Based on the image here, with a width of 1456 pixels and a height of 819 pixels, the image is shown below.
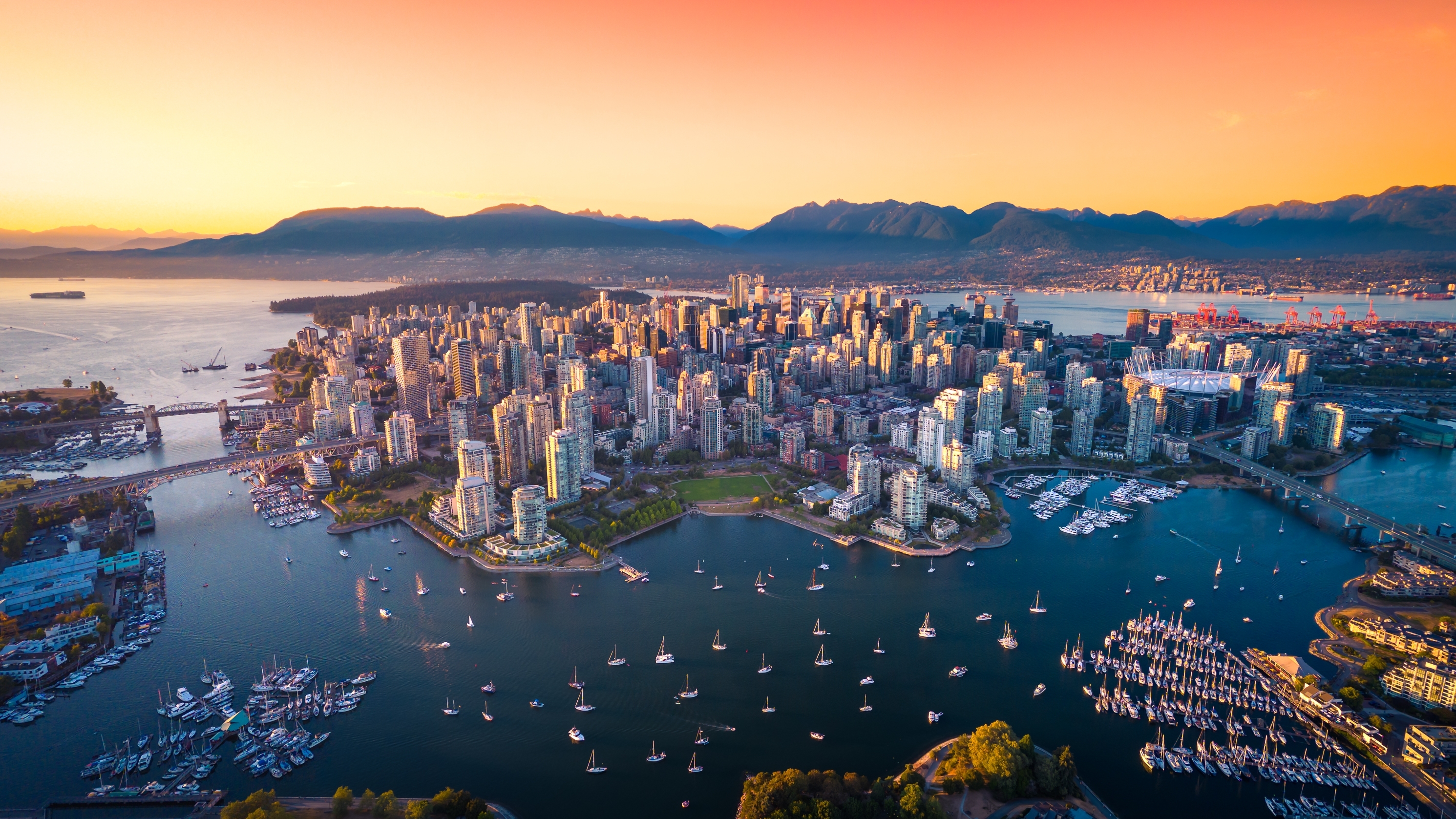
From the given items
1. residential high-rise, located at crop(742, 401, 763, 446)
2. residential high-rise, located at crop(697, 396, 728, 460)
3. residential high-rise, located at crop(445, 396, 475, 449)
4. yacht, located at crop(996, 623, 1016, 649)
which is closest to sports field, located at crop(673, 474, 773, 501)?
residential high-rise, located at crop(697, 396, 728, 460)

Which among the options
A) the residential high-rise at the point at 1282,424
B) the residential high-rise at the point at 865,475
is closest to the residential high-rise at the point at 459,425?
the residential high-rise at the point at 865,475

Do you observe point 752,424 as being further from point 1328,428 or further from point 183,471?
point 1328,428

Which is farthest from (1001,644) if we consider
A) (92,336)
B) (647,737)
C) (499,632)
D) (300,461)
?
(92,336)

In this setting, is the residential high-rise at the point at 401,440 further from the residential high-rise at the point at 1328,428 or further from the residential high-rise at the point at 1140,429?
the residential high-rise at the point at 1328,428

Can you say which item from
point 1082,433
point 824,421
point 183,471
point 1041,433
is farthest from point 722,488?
point 183,471

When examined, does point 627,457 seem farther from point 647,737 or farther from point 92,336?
point 92,336

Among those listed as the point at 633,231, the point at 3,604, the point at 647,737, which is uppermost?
the point at 633,231
